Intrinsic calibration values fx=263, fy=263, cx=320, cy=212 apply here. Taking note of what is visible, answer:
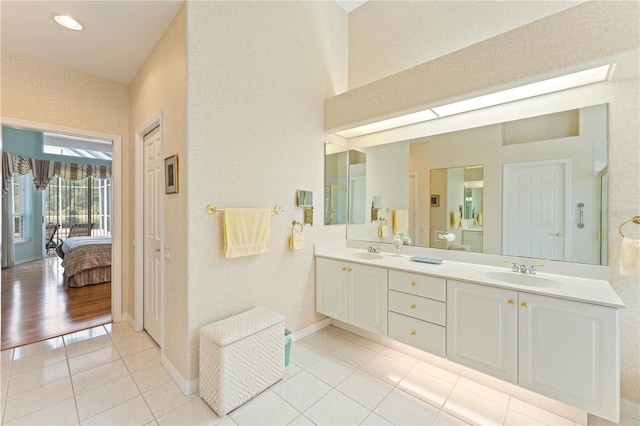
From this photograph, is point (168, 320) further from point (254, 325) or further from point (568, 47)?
point (568, 47)

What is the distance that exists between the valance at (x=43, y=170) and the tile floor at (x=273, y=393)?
5.10 m

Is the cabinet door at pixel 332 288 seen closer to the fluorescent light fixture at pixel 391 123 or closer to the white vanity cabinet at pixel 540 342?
the white vanity cabinet at pixel 540 342

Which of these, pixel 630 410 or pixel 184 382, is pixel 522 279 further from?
pixel 184 382

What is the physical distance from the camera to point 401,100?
2.35 metres

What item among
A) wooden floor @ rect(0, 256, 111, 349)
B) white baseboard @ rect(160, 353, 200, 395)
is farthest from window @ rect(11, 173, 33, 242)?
white baseboard @ rect(160, 353, 200, 395)

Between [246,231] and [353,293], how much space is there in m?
1.20

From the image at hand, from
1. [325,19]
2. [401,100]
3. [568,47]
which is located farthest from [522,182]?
[325,19]

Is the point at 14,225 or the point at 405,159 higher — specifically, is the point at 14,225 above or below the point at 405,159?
below

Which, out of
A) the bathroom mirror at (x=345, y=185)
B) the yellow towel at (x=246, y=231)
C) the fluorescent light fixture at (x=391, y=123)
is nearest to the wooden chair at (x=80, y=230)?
the yellow towel at (x=246, y=231)

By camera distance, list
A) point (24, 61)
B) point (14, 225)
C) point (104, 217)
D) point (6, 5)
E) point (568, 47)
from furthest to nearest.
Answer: point (104, 217) → point (14, 225) → point (24, 61) → point (6, 5) → point (568, 47)

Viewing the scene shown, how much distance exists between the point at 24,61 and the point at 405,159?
151 inches

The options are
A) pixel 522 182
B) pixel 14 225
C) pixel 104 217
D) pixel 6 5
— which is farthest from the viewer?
pixel 104 217

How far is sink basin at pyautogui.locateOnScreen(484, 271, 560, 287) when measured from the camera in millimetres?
1884

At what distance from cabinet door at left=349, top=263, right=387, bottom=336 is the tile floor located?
0.32 metres
